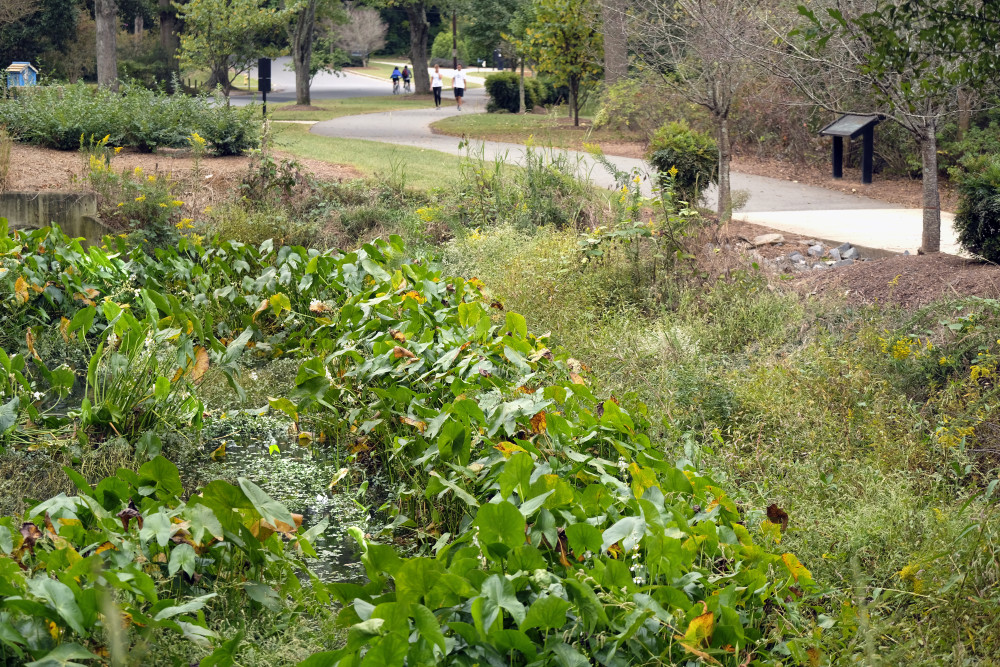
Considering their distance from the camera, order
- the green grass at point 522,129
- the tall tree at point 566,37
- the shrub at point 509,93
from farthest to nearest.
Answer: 1. the shrub at point 509,93
2. the tall tree at point 566,37
3. the green grass at point 522,129

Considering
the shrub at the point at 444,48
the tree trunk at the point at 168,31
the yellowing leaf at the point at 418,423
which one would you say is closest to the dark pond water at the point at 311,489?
the yellowing leaf at the point at 418,423

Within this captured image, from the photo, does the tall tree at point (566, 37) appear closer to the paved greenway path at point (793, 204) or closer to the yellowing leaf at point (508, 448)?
the paved greenway path at point (793, 204)

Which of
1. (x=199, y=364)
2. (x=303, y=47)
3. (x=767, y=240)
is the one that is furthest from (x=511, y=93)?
(x=199, y=364)

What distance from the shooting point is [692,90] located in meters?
10.2

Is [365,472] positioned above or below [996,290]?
below

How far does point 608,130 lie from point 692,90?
11.1 metres

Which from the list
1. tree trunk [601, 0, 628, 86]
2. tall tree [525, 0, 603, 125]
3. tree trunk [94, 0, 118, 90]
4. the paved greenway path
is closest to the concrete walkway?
the paved greenway path

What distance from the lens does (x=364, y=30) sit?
2143 inches

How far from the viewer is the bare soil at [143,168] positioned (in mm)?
9688

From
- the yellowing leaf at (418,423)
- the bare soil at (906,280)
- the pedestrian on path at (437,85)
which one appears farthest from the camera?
the pedestrian on path at (437,85)

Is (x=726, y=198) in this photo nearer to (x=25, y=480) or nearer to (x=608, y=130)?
(x=25, y=480)

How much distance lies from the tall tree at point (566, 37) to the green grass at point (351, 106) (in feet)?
21.0

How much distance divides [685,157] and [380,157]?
5677 millimetres

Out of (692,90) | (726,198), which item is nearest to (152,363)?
(726,198)
